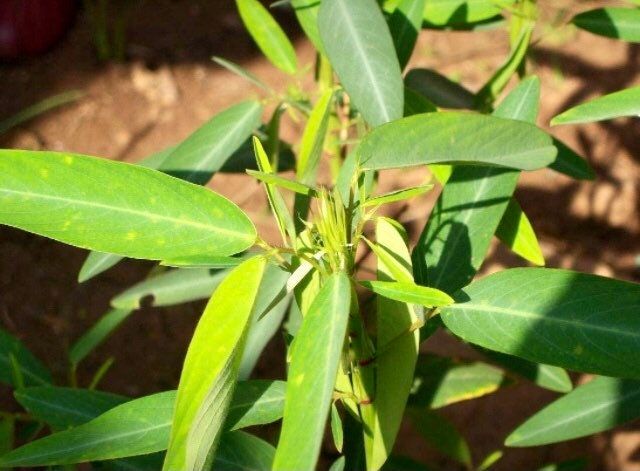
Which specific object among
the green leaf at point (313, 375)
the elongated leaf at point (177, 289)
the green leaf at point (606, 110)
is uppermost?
the green leaf at point (606, 110)

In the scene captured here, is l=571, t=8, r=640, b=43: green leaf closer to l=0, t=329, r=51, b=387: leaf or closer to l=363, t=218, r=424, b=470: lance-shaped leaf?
l=363, t=218, r=424, b=470: lance-shaped leaf

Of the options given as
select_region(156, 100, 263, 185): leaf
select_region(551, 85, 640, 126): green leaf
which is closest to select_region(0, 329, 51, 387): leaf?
select_region(156, 100, 263, 185): leaf

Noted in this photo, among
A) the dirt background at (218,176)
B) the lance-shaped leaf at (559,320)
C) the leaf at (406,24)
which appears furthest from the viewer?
the dirt background at (218,176)

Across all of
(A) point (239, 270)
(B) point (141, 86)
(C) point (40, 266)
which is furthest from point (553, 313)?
(B) point (141, 86)

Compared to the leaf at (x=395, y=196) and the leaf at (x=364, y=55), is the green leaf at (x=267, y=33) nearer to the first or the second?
the leaf at (x=364, y=55)

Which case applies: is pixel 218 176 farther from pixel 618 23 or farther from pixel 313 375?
pixel 313 375

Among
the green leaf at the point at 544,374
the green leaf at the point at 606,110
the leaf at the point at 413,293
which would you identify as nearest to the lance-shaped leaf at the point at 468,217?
the green leaf at the point at 606,110

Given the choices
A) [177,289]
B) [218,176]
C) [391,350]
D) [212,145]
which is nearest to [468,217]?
[391,350]
